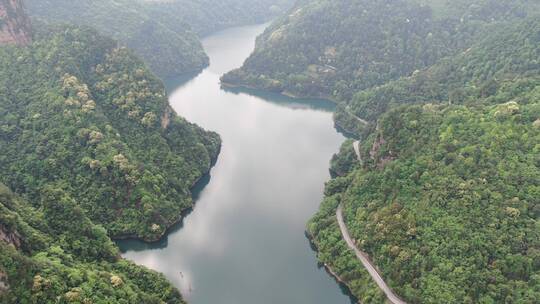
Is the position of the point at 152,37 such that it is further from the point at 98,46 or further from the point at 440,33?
the point at 440,33

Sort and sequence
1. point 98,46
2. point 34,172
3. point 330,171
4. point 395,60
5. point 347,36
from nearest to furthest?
point 34,172 < point 330,171 < point 98,46 < point 395,60 < point 347,36

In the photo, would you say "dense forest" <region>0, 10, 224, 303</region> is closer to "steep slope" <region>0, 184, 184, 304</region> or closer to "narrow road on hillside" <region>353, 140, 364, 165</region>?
"steep slope" <region>0, 184, 184, 304</region>

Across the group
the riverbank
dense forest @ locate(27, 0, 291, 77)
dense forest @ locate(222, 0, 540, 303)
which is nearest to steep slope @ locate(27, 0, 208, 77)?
dense forest @ locate(27, 0, 291, 77)

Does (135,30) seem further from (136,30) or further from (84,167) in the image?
(84,167)

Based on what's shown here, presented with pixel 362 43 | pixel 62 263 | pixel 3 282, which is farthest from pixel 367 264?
pixel 362 43

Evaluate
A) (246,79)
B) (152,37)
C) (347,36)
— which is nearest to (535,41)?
(347,36)

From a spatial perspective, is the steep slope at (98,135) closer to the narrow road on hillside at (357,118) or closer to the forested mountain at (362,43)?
the narrow road on hillside at (357,118)
